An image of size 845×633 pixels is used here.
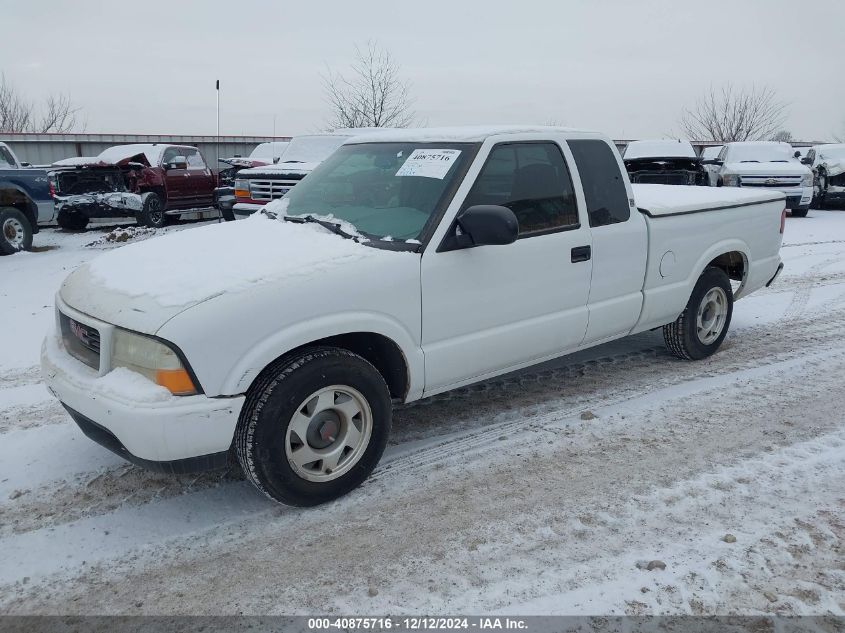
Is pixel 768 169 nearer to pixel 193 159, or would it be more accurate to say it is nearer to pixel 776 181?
pixel 776 181

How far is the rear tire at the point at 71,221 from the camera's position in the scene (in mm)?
14758

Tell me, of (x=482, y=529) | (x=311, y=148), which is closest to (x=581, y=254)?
(x=482, y=529)

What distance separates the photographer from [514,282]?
409 cm

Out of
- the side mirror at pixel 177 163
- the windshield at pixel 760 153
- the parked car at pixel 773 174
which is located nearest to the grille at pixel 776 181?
the parked car at pixel 773 174

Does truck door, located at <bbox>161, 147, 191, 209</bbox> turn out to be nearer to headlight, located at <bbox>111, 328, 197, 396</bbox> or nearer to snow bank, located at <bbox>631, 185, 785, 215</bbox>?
snow bank, located at <bbox>631, 185, 785, 215</bbox>

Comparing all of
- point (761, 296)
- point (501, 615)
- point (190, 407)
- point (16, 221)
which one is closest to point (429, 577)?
point (501, 615)

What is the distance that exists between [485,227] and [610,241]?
4.53 feet

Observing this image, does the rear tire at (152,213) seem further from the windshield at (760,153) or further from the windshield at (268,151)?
the windshield at (760,153)

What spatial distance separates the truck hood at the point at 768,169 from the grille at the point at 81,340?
15.9 m

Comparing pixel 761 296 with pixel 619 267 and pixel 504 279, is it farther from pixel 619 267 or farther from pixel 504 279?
pixel 504 279

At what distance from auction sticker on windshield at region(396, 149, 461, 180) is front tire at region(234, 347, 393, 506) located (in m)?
1.23

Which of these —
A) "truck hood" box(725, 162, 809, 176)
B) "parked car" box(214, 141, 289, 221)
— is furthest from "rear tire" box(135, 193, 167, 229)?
"truck hood" box(725, 162, 809, 176)

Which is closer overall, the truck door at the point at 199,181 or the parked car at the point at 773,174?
the parked car at the point at 773,174

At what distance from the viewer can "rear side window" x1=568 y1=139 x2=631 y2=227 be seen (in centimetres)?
460
